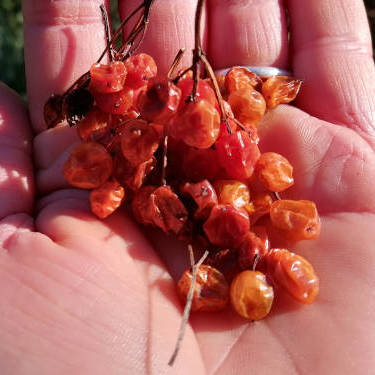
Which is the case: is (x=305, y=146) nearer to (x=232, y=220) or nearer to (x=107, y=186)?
(x=232, y=220)

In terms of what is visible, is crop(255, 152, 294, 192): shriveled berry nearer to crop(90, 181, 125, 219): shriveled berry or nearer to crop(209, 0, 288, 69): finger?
crop(90, 181, 125, 219): shriveled berry

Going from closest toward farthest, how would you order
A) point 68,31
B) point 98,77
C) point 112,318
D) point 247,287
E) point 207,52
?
point 112,318 < point 247,287 < point 98,77 < point 68,31 < point 207,52

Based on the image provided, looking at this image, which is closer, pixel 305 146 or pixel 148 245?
pixel 148 245

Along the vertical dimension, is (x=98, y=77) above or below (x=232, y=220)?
above

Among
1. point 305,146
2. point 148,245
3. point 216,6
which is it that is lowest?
point 148,245

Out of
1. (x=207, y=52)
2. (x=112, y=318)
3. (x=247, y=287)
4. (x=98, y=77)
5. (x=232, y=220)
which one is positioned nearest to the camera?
(x=112, y=318)

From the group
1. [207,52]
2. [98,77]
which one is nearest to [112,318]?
[98,77]

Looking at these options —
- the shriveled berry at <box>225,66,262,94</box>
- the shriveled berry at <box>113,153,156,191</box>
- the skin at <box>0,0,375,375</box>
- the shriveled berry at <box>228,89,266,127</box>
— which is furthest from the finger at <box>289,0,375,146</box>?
the shriveled berry at <box>113,153,156,191</box>

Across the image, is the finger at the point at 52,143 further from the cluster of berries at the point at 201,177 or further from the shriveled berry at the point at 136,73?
the shriveled berry at the point at 136,73
